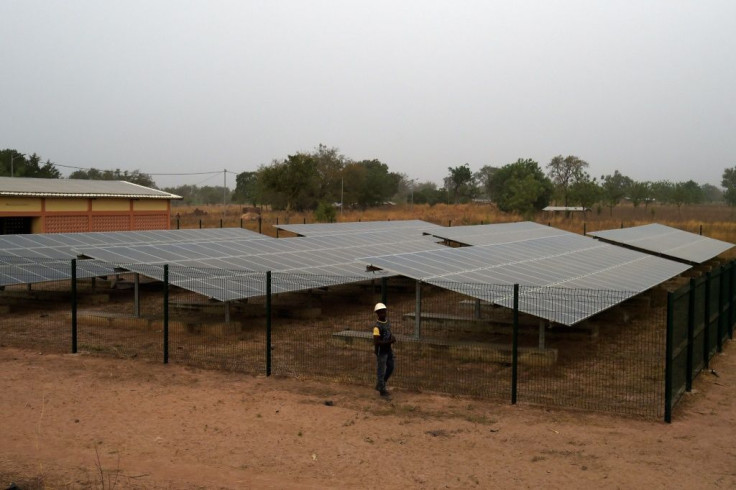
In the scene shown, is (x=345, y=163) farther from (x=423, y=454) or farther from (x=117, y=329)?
(x=423, y=454)

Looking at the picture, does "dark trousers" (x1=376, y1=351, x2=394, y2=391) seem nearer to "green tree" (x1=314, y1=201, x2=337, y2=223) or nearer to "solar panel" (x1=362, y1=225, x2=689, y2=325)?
"solar panel" (x1=362, y1=225, x2=689, y2=325)

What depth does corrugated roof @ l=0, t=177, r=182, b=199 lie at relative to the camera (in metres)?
38.3

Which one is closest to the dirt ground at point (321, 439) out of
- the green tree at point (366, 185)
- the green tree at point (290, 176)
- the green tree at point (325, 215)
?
the green tree at point (325, 215)

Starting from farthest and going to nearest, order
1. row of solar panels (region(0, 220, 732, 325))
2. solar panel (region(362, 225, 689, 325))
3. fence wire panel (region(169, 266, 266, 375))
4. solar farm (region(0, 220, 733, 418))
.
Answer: row of solar panels (region(0, 220, 732, 325)) → fence wire panel (region(169, 266, 266, 375)) → solar panel (region(362, 225, 689, 325)) → solar farm (region(0, 220, 733, 418))

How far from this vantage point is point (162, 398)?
38.1ft

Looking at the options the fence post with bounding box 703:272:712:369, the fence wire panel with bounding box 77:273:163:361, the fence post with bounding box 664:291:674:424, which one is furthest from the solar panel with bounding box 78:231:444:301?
the fence post with bounding box 703:272:712:369

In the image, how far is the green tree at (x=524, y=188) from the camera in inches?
2955

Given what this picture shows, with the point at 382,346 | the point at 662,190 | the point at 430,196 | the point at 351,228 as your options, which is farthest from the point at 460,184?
the point at 382,346

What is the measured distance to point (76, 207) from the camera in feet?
136

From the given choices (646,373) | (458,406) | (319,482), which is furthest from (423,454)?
(646,373)

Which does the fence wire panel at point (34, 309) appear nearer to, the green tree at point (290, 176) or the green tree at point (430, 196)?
the green tree at point (290, 176)

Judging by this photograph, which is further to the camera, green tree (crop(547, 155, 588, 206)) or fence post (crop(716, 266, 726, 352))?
green tree (crop(547, 155, 588, 206))

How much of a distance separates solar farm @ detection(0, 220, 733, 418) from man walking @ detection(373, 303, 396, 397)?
89 centimetres

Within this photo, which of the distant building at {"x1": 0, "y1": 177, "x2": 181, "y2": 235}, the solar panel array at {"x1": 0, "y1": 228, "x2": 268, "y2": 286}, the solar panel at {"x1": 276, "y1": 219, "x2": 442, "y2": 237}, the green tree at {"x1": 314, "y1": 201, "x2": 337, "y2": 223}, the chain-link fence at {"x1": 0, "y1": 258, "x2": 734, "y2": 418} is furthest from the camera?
the green tree at {"x1": 314, "y1": 201, "x2": 337, "y2": 223}
